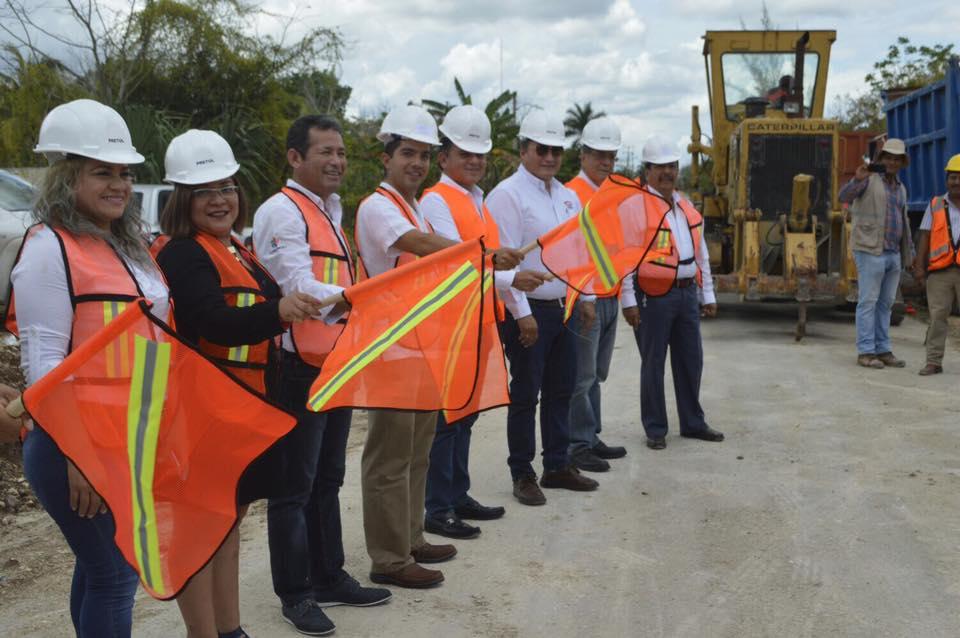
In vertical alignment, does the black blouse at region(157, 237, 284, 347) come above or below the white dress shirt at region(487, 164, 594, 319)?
below

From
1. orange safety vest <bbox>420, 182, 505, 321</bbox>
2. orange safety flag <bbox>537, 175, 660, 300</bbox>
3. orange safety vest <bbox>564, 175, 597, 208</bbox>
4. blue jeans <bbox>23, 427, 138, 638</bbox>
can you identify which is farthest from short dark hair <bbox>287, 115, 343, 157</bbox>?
orange safety vest <bbox>564, 175, 597, 208</bbox>

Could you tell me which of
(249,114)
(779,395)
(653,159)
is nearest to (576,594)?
(653,159)

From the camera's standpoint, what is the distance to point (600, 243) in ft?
18.4

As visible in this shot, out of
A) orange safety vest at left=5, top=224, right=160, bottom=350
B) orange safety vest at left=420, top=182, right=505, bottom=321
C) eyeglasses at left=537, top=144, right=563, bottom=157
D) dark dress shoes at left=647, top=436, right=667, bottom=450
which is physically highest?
eyeglasses at left=537, top=144, right=563, bottom=157

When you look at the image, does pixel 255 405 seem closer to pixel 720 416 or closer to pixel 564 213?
pixel 564 213

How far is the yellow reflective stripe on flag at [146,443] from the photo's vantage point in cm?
295

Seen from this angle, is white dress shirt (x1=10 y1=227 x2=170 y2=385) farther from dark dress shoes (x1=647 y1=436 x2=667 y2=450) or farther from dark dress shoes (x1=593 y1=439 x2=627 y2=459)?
dark dress shoes (x1=647 y1=436 x2=667 y2=450)

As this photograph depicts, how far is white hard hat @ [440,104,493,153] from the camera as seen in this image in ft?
17.4

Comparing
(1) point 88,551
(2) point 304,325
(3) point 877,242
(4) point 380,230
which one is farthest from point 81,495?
(3) point 877,242

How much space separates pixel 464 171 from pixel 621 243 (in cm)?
105

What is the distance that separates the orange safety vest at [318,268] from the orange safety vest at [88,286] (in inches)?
40.6

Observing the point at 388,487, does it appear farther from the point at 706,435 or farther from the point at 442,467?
the point at 706,435

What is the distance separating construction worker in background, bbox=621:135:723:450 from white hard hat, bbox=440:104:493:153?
2.04m

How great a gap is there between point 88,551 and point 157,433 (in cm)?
40
